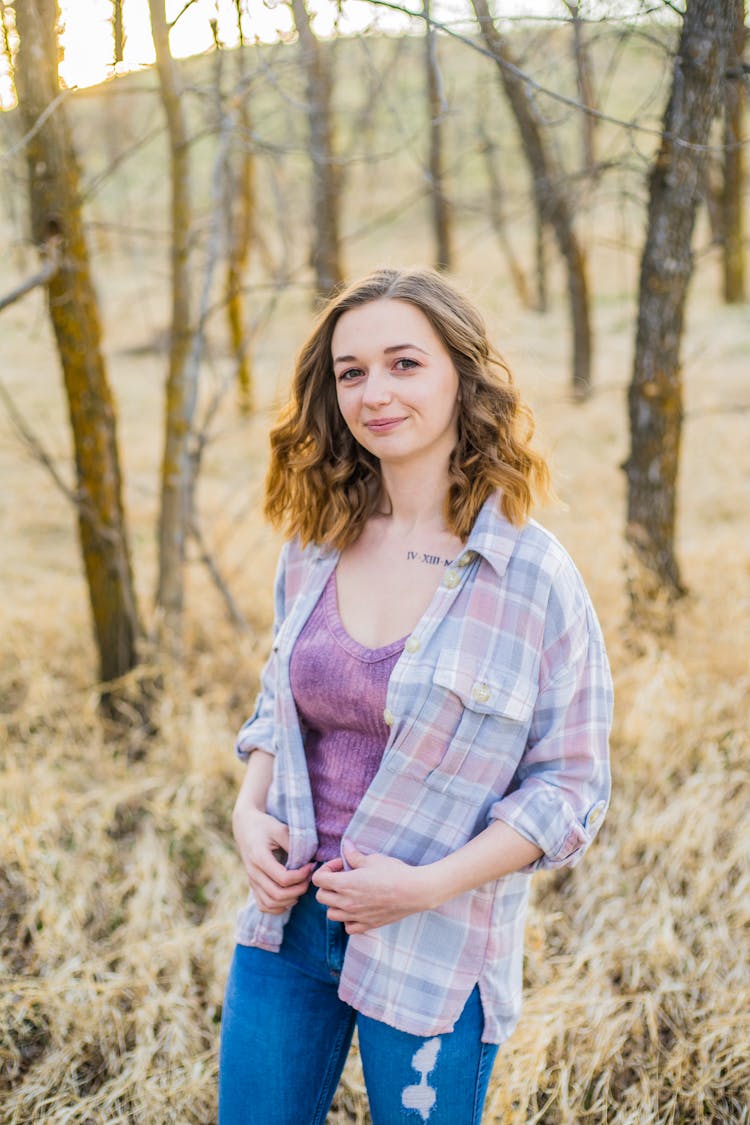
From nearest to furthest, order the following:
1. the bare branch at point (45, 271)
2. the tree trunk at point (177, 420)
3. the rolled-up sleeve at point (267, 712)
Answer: the rolled-up sleeve at point (267, 712)
the bare branch at point (45, 271)
the tree trunk at point (177, 420)

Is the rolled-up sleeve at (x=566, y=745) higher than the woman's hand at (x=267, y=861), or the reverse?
the rolled-up sleeve at (x=566, y=745)

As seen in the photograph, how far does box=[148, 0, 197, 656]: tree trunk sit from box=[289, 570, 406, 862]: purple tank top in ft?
7.92

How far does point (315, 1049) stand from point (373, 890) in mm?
408

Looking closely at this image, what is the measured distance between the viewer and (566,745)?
5.18ft

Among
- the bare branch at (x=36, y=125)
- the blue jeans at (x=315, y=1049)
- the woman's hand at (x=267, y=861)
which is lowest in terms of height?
the blue jeans at (x=315, y=1049)

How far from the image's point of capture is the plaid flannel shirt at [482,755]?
1564mm

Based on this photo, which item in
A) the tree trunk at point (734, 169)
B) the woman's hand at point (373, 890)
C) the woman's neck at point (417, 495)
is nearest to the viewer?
the woman's hand at point (373, 890)

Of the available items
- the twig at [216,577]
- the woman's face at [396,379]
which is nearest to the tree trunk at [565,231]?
the twig at [216,577]

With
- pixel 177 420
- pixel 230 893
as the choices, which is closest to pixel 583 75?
pixel 177 420

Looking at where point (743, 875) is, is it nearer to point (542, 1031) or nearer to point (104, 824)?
point (542, 1031)

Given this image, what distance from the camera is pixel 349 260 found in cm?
2170

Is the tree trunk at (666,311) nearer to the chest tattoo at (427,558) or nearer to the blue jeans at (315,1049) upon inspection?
the chest tattoo at (427,558)

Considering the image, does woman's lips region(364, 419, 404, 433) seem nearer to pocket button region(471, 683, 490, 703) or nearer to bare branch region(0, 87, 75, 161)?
pocket button region(471, 683, 490, 703)

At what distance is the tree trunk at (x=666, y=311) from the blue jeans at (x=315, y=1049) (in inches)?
111
